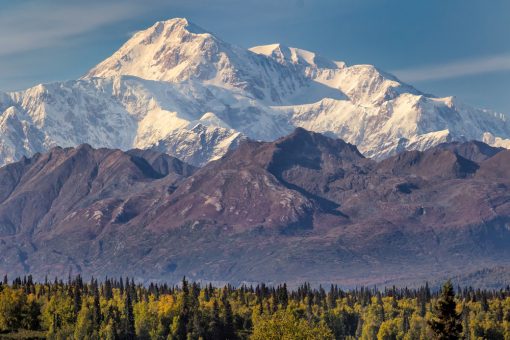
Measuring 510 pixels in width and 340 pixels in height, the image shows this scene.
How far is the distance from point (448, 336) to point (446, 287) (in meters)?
6.30

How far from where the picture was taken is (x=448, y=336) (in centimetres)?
16062

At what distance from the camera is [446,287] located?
525 feet
